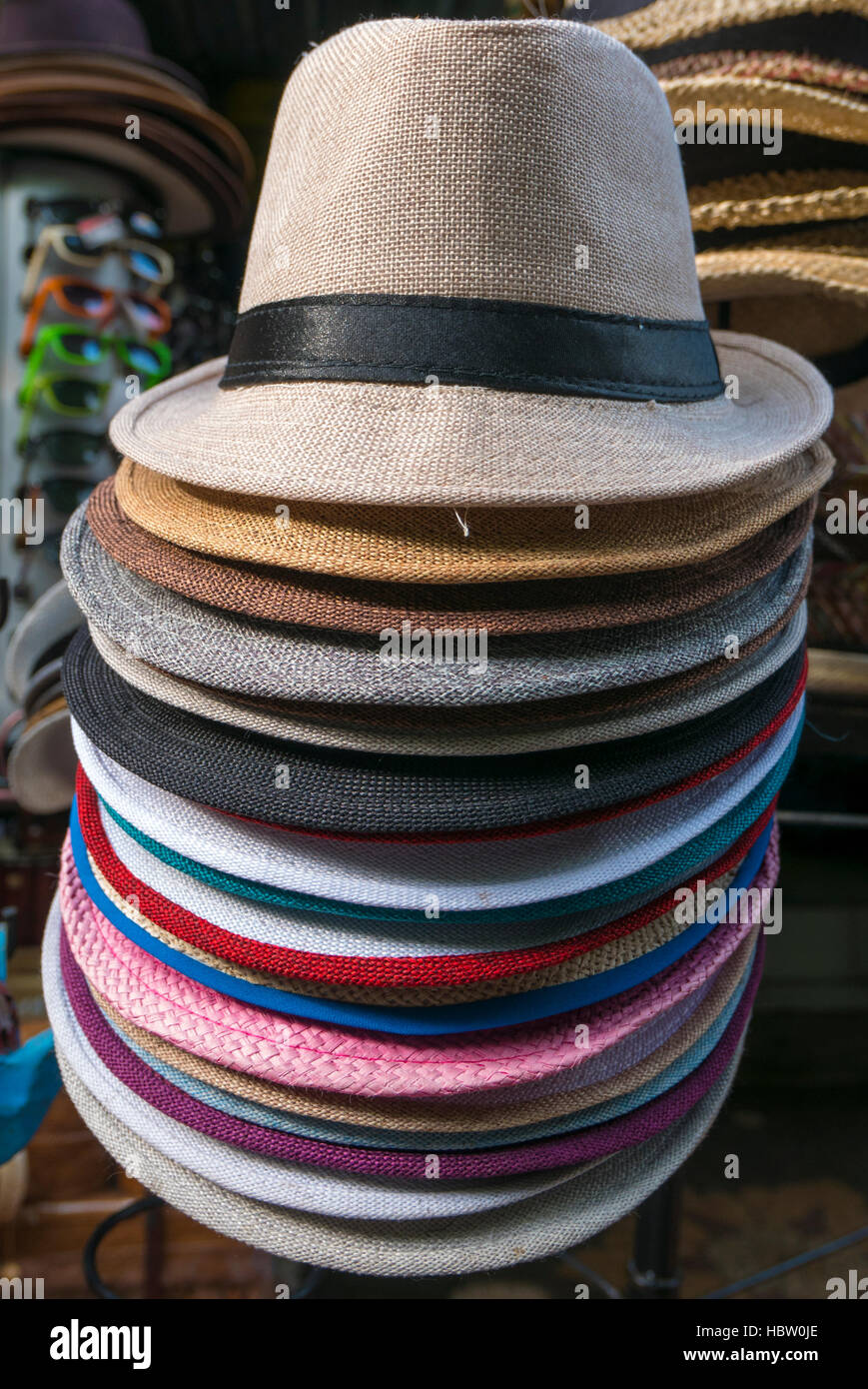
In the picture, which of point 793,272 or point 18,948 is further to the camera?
point 18,948

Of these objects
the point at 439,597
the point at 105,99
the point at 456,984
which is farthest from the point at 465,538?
the point at 105,99

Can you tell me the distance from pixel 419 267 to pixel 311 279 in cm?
7

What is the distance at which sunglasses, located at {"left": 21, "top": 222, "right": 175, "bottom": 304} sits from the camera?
1336 mm

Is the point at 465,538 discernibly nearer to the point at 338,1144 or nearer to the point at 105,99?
the point at 338,1144

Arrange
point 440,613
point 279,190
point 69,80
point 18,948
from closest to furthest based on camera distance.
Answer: point 440,613 < point 279,190 < point 69,80 < point 18,948

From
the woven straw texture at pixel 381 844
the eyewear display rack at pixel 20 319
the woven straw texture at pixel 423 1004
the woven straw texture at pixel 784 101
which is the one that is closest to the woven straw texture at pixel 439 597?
the woven straw texture at pixel 381 844

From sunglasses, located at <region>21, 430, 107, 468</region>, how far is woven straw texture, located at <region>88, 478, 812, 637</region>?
102 centimetres

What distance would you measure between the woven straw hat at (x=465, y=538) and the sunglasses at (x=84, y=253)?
1.04 metres

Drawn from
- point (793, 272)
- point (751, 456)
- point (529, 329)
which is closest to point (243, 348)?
point (529, 329)

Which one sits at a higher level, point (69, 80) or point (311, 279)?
point (69, 80)

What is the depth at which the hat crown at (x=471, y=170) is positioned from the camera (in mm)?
489

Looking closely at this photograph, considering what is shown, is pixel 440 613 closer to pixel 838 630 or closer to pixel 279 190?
pixel 279 190

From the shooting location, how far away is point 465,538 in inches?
18.2

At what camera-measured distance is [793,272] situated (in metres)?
0.70
